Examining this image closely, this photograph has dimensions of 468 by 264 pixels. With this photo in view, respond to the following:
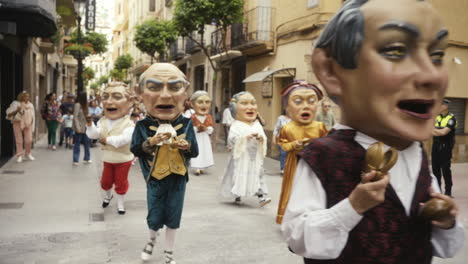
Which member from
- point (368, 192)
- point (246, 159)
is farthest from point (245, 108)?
point (368, 192)

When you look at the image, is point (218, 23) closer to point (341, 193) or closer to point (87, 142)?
point (87, 142)

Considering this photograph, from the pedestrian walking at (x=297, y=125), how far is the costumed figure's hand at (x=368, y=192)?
3.28 meters

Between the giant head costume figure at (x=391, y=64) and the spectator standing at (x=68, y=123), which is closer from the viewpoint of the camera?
the giant head costume figure at (x=391, y=64)

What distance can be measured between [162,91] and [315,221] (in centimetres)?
292

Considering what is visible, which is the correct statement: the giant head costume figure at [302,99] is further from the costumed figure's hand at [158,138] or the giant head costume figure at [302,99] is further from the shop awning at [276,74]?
the shop awning at [276,74]

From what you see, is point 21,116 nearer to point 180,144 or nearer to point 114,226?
point 114,226

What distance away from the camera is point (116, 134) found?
254 inches

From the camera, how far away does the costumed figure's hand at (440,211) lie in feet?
6.31

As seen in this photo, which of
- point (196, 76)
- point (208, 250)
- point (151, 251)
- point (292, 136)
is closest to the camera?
point (151, 251)

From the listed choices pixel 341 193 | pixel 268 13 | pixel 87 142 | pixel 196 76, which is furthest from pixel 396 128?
pixel 196 76

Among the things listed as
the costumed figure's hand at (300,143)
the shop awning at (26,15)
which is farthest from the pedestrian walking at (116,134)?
the costumed figure's hand at (300,143)

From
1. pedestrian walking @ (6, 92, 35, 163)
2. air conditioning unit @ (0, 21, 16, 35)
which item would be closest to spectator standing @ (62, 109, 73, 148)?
pedestrian walking @ (6, 92, 35, 163)

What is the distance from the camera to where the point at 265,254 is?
4.98 meters

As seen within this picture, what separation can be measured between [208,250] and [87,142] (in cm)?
727
